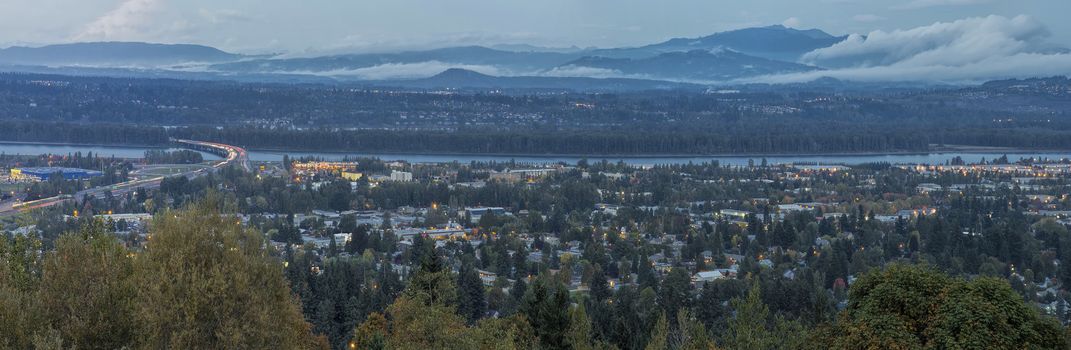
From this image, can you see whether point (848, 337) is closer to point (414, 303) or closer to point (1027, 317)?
point (1027, 317)

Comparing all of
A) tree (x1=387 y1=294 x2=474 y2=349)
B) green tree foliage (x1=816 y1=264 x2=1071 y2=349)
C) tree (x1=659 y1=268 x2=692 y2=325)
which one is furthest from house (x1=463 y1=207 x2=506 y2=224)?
green tree foliage (x1=816 y1=264 x2=1071 y2=349)

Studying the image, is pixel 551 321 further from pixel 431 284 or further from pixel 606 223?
pixel 606 223

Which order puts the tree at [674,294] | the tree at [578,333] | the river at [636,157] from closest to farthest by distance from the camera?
the tree at [578,333] < the tree at [674,294] < the river at [636,157]

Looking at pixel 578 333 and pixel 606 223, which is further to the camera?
pixel 606 223

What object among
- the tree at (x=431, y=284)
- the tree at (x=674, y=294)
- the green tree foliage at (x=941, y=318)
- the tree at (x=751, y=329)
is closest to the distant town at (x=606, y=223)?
the tree at (x=674, y=294)

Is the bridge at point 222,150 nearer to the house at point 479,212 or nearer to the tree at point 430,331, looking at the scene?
the house at point 479,212

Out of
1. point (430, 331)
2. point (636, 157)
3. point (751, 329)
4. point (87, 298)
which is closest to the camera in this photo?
point (87, 298)

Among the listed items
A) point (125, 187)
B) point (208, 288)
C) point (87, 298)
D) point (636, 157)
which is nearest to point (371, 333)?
point (87, 298)

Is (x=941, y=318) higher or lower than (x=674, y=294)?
higher

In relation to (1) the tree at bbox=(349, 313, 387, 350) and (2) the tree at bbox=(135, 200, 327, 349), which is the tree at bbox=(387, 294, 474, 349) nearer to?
(1) the tree at bbox=(349, 313, 387, 350)
